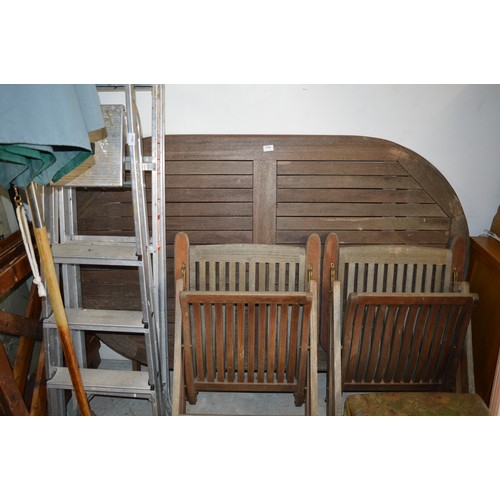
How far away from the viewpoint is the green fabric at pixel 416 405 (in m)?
1.78

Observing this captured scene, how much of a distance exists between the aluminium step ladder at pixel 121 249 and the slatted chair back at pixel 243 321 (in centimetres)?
15

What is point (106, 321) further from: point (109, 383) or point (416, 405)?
point (416, 405)

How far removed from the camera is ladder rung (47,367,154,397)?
199 centimetres

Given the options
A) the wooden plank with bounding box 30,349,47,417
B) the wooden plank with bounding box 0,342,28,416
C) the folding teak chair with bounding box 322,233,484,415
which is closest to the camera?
the wooden plank with bounding box 0,342,28,416

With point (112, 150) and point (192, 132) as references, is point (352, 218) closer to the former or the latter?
point (192, 132)

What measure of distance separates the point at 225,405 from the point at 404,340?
1156 mm

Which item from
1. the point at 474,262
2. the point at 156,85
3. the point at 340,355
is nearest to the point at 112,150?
the point at 156,85

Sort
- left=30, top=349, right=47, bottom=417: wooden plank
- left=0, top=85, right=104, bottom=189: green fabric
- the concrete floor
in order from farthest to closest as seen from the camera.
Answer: the concrete floor, left=30, top=349, right=47, bottom=417: wooden plank, left=0, top=85, right=104, bottom=189: green fabric

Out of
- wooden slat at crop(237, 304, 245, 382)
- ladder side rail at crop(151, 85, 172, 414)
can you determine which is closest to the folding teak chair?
wooden slat at crop(237, 304, 245, 382)

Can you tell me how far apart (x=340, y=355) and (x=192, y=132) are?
1.44 metres

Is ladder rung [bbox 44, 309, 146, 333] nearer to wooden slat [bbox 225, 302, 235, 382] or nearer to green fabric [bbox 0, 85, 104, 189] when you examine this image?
wooden slat [bbox 225, 302, 235, 382]

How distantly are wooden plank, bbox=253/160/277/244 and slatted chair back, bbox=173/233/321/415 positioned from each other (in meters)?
0.21

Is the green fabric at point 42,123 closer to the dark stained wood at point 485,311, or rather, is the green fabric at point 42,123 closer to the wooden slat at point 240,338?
the wooden slat at point 240,338

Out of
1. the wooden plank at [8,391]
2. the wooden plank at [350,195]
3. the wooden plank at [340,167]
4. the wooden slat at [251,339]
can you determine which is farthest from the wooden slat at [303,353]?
the wooden plank at [8,391]
